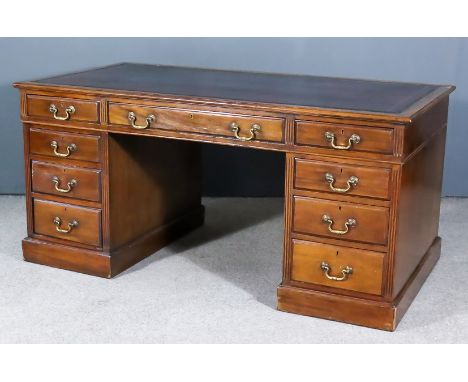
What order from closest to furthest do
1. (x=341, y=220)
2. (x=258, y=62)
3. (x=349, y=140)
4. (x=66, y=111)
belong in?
(x=349, y=140)
(x=341, y=220)
(x=66, y=111)
(x=258, y=62)

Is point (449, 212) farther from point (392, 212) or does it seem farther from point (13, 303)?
point (13, 303)

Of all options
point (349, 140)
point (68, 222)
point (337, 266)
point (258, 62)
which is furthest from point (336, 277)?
point (258, 62)

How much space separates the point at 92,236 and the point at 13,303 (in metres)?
0.42

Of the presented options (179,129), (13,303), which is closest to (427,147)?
(179,129)

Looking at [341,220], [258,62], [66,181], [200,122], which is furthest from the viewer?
[258,62]

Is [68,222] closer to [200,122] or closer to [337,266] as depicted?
[200,122]

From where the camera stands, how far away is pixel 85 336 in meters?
→ 2.89

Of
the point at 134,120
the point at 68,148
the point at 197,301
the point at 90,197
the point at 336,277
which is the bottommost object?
the point at 197,301

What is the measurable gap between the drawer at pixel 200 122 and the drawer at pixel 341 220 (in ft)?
0.83

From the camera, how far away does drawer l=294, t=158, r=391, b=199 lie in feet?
9.32

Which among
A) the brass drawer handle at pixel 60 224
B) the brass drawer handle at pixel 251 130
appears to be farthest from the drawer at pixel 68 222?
the brass drawer handle at pixel 251 130

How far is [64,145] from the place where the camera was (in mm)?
3355

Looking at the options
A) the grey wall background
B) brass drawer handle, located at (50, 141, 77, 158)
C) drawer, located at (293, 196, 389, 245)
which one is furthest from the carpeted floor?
the grey wall background

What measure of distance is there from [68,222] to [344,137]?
1204 mm
